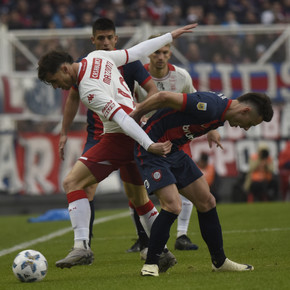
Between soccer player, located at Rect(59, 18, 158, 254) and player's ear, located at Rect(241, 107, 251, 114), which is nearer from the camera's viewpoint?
player's ear, located at Rect(241, 107, 251, 114)

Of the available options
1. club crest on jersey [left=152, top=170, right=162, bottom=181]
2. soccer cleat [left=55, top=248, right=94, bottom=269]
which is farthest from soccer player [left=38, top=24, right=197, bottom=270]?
club crest on jersey [left=152, top=170, right=162, bottom=181]

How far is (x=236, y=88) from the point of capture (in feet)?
61.3

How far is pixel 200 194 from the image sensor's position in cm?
679

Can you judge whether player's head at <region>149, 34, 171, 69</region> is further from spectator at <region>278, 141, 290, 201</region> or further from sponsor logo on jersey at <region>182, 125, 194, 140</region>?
spectator at <region>278, 141, 290, 201</region>

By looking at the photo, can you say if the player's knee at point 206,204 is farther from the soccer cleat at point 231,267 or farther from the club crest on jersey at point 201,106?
the club crest on jersey at point 201,106

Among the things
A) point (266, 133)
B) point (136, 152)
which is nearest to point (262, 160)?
point (266, 133)

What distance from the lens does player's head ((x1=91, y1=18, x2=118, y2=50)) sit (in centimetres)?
822

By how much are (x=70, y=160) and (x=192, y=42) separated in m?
3.86

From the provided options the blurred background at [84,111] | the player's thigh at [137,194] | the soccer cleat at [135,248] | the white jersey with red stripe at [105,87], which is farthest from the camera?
the blurred background at [84,111]

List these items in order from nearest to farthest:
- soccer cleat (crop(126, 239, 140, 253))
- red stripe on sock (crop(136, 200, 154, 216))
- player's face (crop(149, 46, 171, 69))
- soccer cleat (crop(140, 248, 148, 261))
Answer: red stripe on sock (crop(136, 200, 154, 216)), soccer cleat (crop(140, 248, 148, 261)), soccer cleat (crop(126, 239, 140, 253)), player's face (crop(149, 46, 171, 69))

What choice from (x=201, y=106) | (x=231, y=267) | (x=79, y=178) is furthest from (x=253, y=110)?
(x=79, y=178)

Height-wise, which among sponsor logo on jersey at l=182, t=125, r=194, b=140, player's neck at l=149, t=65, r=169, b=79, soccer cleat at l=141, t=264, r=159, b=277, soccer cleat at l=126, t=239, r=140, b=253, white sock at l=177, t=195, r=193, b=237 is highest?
player's neck at l=149, t=65, r=169, b=79

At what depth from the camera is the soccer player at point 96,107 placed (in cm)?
697

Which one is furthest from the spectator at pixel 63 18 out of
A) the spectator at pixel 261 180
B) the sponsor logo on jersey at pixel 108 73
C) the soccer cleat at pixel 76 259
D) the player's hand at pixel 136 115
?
the player's hand at pixel 136 115
